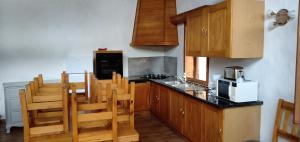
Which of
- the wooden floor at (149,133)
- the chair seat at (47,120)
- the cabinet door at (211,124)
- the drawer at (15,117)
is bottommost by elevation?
the wooden floor at (149,133)

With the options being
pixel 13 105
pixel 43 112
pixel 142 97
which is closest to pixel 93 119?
pixel 43 112

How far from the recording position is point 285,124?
2342 millimetres

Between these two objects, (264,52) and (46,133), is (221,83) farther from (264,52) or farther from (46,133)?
(46,133)

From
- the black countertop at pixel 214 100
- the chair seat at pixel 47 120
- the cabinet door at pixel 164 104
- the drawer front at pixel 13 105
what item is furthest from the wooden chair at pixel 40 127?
the drawer front at pixel 13 105

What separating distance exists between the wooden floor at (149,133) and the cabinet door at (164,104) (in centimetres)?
15

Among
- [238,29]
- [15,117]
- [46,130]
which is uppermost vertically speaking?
[238,29]

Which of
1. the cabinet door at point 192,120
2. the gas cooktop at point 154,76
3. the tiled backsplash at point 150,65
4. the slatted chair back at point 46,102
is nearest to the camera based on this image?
the slatted chair back at point 46,102

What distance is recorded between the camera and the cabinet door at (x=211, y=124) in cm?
260

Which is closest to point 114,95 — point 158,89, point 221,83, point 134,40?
point 221,83

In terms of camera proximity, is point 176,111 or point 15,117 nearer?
point 176,111

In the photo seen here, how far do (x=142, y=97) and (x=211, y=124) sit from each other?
2168 millimetres

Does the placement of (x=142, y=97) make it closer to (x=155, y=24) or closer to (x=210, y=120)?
(x=155, y=24)

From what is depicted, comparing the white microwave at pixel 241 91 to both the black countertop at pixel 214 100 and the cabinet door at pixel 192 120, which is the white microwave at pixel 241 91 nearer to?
the black countertop at pixel 214 100

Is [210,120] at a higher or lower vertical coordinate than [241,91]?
lower
